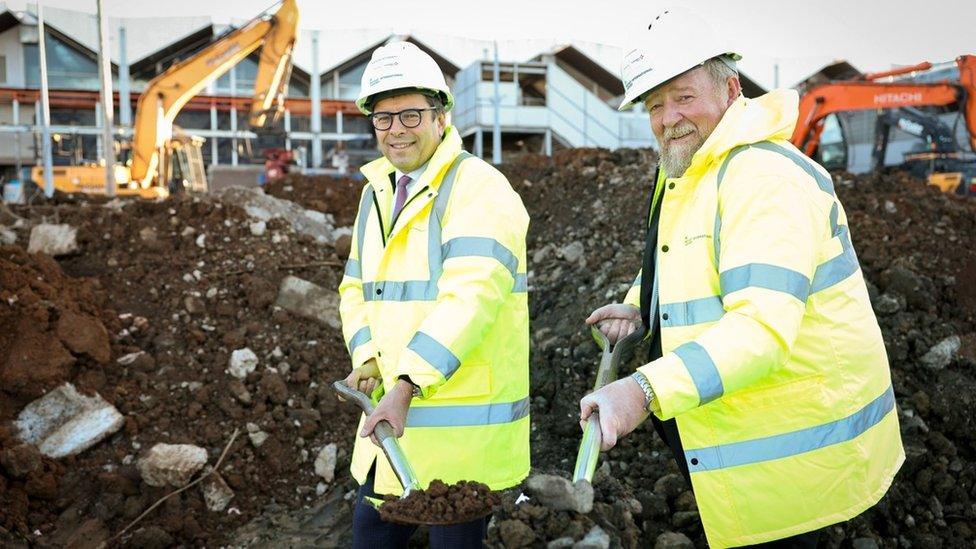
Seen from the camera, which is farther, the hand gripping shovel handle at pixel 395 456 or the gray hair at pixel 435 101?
the gray hair at pixel 435 101

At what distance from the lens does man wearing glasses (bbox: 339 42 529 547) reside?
2471 mm

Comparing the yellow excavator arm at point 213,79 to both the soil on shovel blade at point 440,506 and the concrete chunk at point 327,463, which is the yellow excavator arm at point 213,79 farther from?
the soil on shovel blade at point 440,506

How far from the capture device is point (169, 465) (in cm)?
468

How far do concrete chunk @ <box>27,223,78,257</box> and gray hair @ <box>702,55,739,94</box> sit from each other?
624cm

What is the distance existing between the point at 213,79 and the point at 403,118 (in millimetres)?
12607

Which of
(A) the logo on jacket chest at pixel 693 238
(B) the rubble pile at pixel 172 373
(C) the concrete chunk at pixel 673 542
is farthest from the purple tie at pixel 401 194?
(B) the rubble pile at pixel 172 373

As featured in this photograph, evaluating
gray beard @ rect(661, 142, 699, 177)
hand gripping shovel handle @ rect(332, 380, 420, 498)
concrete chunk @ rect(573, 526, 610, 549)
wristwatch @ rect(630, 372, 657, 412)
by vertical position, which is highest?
gray beard @ rect(661, 142, 699, 177)

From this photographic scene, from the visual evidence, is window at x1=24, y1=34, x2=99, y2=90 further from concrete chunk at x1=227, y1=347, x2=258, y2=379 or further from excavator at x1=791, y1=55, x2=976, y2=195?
concrete chunk at x1=227, y1=347, x2=258, y2=379

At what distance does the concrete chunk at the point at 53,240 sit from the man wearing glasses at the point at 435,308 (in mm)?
4996

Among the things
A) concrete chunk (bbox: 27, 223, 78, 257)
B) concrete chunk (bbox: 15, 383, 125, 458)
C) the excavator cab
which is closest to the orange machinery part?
concrete chunk (bbox: 27, 223, 78, 257)

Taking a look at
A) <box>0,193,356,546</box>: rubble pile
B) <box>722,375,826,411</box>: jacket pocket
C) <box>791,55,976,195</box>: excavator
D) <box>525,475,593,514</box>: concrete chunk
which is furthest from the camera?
<box>791,55,976,195</box>: excavator

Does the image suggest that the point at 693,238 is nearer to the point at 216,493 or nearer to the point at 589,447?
the point at 589,447

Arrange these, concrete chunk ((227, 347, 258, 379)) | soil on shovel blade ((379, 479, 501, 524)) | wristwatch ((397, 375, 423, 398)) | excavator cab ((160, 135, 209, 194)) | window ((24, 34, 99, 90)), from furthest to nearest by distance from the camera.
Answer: window ((24, 34, 99, 90)) → excavator cab ((160, 135, 209, 194)) → concrete chunk ((227, 347, 258, 379)) → wristwatch ((397, 375, 423, 398)) → soil on shovel blade ((379, 479, 501, 524))

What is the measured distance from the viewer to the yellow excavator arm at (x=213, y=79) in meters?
13.7
